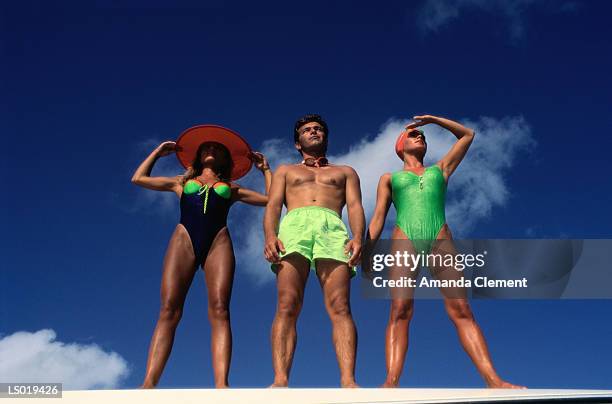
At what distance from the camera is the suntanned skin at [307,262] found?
22.3 feet

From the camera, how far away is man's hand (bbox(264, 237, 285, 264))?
7.16 m

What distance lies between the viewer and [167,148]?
8.57 metres

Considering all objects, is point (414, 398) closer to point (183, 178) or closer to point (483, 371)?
point (483, 371)

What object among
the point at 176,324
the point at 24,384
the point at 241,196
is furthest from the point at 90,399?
the point at 241,196

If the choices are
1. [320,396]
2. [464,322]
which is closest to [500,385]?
[464,322]

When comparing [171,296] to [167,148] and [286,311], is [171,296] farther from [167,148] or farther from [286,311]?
[167,148]

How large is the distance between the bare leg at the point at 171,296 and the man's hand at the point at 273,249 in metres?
0.94

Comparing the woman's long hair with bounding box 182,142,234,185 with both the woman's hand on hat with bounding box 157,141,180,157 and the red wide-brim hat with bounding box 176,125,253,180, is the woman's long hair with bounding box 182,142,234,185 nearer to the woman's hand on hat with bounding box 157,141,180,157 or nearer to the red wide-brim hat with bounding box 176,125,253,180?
the red wide-brim hat with bounding box 176,125,253,180

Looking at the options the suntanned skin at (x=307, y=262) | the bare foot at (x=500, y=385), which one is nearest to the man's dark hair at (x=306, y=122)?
the suntanned skin at (x=307, y=262)

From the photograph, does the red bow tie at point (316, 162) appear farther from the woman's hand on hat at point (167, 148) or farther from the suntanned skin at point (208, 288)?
the woman's hand on hat at point (167, 148)

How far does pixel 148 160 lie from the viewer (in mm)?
8484

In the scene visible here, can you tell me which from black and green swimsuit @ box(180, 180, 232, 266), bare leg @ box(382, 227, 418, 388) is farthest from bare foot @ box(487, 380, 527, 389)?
black and green swimsuit @ box(180, 180, 232, 266)

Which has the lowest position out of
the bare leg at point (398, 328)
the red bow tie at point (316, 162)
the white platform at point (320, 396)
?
the white platform at point (320, 396)

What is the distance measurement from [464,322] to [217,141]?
10.3 ft
